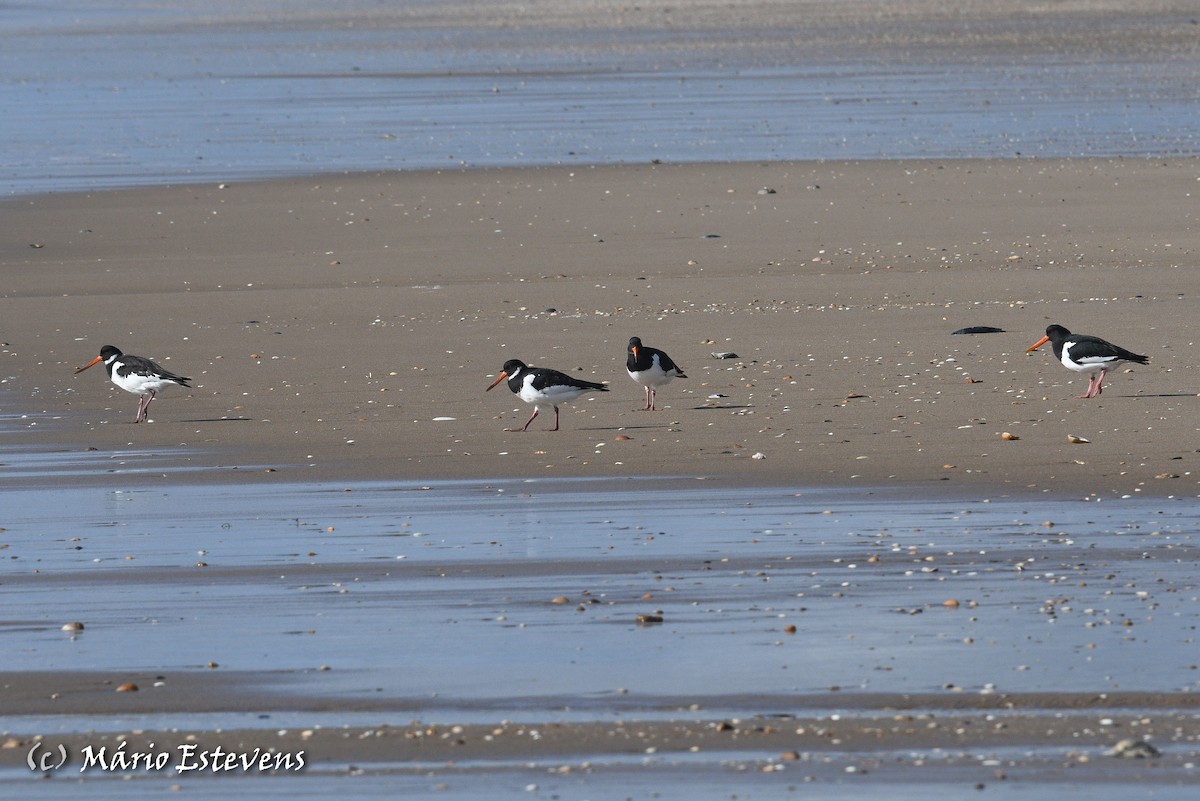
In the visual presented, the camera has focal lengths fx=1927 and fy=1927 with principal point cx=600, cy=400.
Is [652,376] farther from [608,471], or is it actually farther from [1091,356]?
[1091,356]

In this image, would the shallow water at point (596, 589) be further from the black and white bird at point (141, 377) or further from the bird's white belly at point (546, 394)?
the black and white bird at point (141, 377)

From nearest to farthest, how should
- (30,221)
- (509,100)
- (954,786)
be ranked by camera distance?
1. (954,786)
2. (30,221)
3. (509,100)

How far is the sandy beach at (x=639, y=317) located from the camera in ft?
37.6

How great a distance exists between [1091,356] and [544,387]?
3504mm

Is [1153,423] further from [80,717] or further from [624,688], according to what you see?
[80,717]

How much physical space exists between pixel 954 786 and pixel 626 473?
5164 mm

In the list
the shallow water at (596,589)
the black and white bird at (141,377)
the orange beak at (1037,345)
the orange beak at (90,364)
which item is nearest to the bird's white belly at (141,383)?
the black and white bird at (141,377)

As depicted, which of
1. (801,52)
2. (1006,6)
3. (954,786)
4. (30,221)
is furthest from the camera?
(1006,6)

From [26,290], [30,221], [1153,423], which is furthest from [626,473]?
[30,221]

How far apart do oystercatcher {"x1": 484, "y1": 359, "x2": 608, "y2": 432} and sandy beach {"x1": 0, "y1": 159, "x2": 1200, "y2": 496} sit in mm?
315

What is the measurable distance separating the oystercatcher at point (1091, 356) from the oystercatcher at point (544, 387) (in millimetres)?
3014

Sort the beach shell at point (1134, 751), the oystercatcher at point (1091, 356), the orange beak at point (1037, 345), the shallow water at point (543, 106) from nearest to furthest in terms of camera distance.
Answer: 1. the beach shell at point (1134, 751)
2. the oystercatcher at point (1091, 356)
3. the orange beak at point (1037, 345)
4. the shallow water at point (543, 106)

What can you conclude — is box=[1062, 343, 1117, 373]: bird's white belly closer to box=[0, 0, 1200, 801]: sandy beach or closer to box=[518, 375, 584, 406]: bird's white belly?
box=[0, 0, 1200, 801]: sandy beach

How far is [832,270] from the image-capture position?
1748 centimetres
